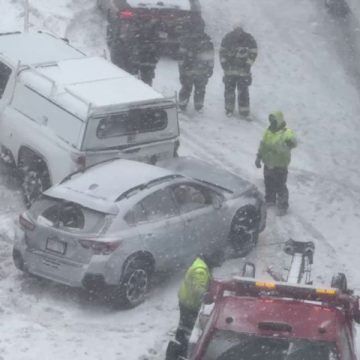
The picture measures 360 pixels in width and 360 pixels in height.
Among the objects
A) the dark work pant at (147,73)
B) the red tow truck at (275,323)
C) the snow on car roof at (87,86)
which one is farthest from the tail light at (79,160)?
the dark work pant at (147,73)

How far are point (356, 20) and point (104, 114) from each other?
11.0m

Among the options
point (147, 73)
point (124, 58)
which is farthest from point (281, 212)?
point (124, 58)

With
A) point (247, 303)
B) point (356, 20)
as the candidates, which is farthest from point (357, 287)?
point (356, 20)

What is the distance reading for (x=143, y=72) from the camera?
19312mm

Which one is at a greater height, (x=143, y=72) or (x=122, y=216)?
(x=122, y=216)

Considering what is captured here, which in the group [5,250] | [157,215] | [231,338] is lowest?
[5,250]

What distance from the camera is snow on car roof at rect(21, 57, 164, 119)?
14609 millimetres

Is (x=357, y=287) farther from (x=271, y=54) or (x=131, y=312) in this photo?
(x=271, y=54)

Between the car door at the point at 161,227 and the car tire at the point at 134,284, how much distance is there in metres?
0.21

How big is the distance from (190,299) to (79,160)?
414 cm

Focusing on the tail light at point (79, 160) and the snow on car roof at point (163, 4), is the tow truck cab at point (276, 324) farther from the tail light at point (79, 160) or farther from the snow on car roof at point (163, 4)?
the snow on car roof at point (163, 4)

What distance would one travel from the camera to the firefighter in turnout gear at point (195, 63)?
735 inches

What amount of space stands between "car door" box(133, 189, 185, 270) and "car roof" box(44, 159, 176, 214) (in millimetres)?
284

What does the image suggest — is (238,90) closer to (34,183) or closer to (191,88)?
(191,88)
